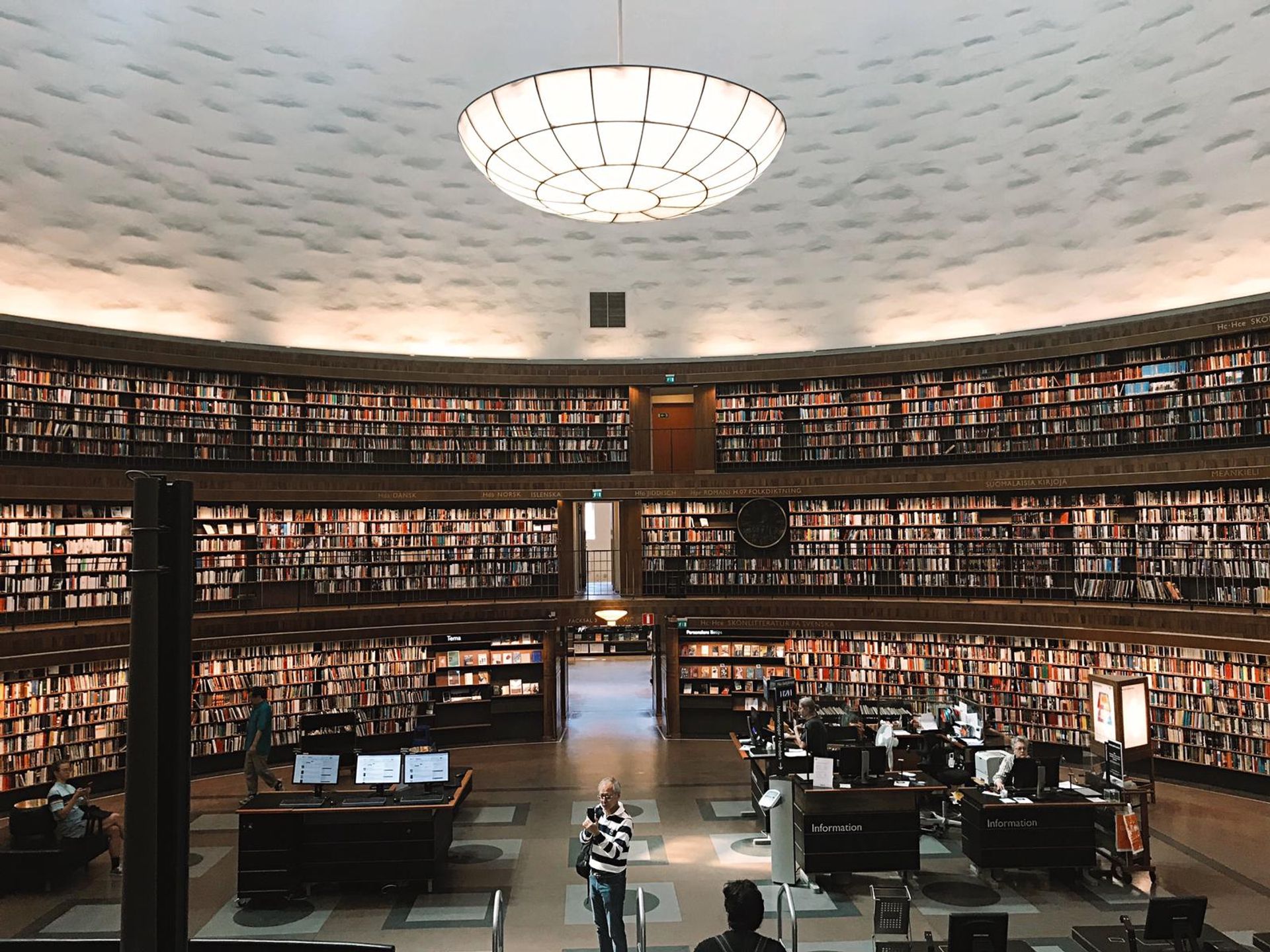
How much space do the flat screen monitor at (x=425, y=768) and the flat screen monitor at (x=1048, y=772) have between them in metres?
5.28

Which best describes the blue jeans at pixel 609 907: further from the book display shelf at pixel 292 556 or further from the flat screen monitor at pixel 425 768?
the book display shelf at pixel 292 556

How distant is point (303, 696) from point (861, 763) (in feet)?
25.8

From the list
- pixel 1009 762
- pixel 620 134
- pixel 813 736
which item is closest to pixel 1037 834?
pixel 1009 762

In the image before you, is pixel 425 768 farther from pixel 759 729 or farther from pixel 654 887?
pixel 759 729

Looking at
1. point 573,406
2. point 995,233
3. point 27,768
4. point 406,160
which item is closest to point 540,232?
point 406,160

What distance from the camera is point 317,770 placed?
814cm

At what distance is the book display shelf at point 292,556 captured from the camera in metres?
10.9

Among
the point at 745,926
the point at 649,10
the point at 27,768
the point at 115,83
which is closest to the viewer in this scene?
the point at 745,926

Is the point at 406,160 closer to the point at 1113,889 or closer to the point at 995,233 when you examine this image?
the point at 995,233

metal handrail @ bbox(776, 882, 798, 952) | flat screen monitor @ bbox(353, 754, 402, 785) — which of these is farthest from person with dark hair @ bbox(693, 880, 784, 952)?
flat screen monitor @ bbox(353, 754, 402, 785)

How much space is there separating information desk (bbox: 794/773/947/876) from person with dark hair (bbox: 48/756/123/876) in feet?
19.3

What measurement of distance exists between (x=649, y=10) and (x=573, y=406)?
7924mm

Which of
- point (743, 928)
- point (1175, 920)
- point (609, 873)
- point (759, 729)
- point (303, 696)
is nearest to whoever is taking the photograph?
point (743, 928)

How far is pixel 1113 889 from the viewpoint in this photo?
7.67m
